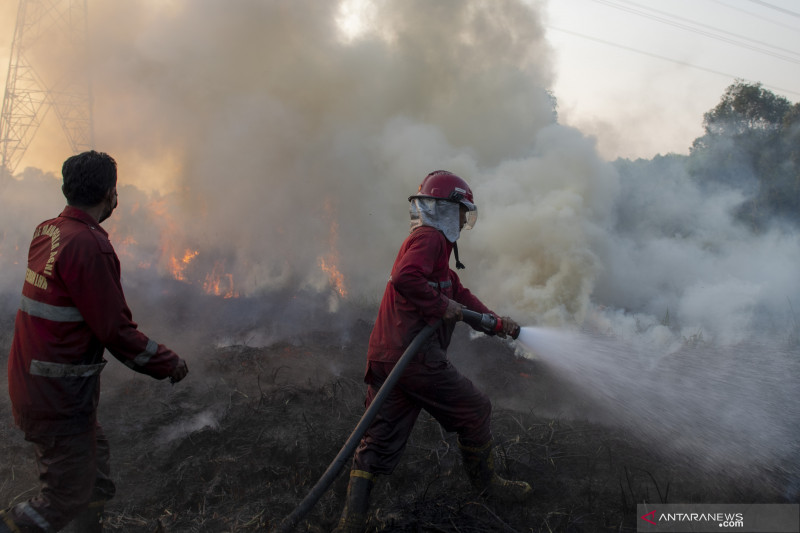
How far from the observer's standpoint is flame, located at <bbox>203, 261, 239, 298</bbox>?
1023 cm

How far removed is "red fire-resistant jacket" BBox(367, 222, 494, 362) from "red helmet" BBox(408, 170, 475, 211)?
260 mm

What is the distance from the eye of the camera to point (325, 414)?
491cm

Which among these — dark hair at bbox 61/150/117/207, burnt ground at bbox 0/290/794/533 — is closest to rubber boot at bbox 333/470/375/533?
burnt ground at bbox 0/290/794/533

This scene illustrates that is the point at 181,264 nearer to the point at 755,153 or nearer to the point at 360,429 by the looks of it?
the point at 360,429

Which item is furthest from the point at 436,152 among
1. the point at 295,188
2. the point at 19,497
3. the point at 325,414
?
the point at 19,497

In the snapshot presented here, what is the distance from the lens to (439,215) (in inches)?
136

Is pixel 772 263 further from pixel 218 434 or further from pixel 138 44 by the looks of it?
pixel 138 44

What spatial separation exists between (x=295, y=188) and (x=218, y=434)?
8757mm

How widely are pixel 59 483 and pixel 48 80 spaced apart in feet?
53.3

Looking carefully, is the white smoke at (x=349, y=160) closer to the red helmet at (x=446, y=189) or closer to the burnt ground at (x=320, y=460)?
the burnt ground at (x=320, y=460)

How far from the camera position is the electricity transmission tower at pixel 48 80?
44.5ft

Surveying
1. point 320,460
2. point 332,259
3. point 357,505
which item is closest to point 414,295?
point 357,505

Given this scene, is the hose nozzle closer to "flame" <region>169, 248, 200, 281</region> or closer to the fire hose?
the fire hose

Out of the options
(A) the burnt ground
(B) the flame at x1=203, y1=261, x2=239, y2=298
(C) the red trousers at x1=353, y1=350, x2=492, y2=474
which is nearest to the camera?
(C) the red trousers at x1=353, y1=350, x2=492, y2=474
